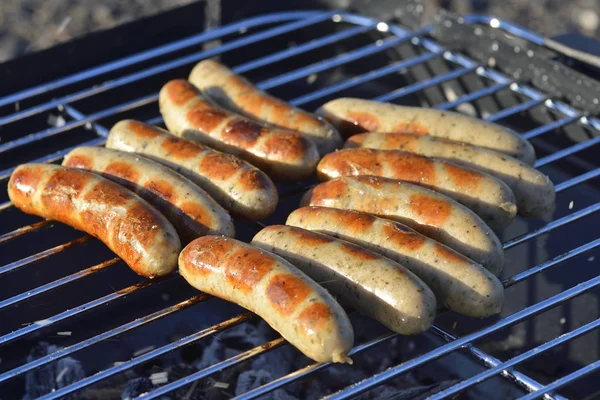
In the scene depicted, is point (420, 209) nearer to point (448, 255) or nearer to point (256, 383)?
point (448, 255)

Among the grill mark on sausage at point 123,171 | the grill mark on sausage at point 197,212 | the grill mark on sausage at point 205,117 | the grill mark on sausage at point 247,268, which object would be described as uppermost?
the grill mark on sausage at point 205,117

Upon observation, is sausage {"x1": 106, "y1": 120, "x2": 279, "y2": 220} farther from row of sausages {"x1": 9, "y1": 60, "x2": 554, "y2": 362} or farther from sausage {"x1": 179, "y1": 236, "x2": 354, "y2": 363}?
sausage {"x1": 179, "y1": 236, "x2": 354, "y2": 363}

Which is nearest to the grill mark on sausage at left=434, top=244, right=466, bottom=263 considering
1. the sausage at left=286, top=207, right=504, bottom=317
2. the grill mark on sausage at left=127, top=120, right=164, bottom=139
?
the sausage at left=286, top=207, right=504, bottom=317

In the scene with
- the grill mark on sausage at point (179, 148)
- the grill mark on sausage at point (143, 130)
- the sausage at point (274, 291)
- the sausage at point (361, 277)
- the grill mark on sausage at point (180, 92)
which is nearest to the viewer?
the sausage at point (274, 291)

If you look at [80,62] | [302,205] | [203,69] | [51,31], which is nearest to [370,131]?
[302,205]

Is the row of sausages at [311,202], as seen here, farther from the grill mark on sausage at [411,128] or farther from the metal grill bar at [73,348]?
the metal grill bar at [73,348]

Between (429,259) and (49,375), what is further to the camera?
(49,375)

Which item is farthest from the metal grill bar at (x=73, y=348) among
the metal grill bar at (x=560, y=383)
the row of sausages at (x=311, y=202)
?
the metal grill bar at (x=560, y=383)

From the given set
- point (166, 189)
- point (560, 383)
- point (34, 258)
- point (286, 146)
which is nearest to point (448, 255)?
point (560, 383)

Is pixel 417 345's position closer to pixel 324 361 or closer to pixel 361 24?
pixel 324 361
